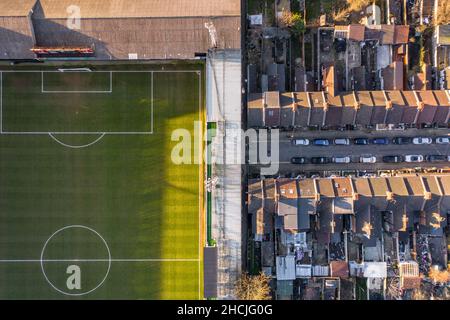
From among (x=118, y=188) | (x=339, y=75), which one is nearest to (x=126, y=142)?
(x=118, y=188)

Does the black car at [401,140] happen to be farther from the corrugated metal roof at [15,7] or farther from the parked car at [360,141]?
the corrugated metal roof at [15,7]

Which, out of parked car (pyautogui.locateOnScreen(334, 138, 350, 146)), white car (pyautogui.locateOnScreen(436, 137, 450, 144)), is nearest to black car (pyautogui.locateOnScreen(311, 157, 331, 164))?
parked car (pyautogui.locateOnScreen(334, 138, 350, 146))

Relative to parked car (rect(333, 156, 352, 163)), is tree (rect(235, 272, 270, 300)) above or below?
below

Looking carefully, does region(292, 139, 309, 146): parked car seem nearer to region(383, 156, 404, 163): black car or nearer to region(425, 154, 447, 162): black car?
region(383, 156, 404, 163): black car

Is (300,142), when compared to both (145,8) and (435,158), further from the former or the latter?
(145,8)

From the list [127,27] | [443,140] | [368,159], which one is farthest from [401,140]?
[127,27]
